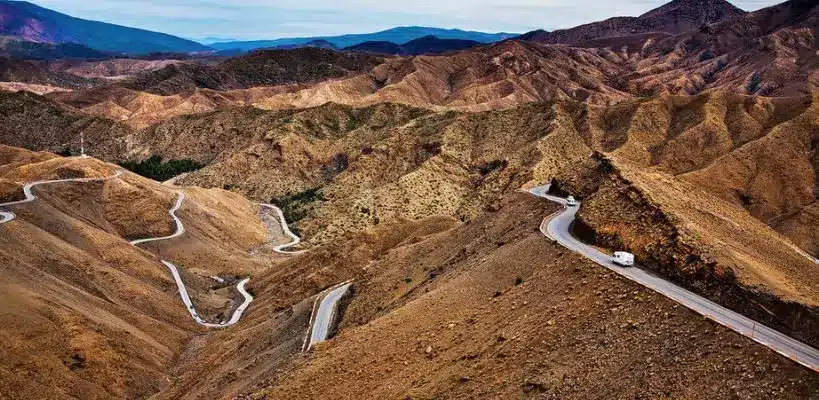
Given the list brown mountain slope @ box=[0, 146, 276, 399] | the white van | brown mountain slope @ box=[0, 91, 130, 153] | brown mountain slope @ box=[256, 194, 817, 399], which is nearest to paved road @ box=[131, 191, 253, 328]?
brown mountain slope @ box=[0, 146, 276, 399]

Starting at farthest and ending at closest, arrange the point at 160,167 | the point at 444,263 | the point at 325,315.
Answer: the point at 160,167
the point at 325,315
the point at 444,263

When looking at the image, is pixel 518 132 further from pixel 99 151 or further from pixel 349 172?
pixel 99 151

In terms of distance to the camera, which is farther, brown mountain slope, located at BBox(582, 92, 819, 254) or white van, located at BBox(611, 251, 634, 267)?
brown mountain slope, located at BBox(582, 92, 819, 254)

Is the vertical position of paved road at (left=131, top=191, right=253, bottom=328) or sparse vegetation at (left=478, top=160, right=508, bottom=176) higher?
sparse vegetation at (left=478, top=160, right=508, bottom=176)

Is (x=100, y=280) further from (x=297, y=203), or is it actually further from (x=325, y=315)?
(x=297, y=203)

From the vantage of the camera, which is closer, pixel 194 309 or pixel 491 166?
pixel 194 309

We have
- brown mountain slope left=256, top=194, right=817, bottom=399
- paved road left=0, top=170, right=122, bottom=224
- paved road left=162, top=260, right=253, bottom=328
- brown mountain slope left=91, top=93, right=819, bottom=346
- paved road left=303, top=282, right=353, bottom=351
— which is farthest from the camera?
brown mountain slope left=91, top=93, right=819, bottom=346

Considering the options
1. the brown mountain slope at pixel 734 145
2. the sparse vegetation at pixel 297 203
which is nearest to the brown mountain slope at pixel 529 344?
the brown mountain slope at pixel 734 145

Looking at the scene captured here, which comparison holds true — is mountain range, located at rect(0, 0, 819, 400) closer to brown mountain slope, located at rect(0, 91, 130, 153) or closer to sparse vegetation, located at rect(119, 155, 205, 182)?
sparse vegetation, located at rect(119, 155, 205, 182)

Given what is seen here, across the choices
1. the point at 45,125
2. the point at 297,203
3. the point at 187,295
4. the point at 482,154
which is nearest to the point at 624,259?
the point at 187,295
